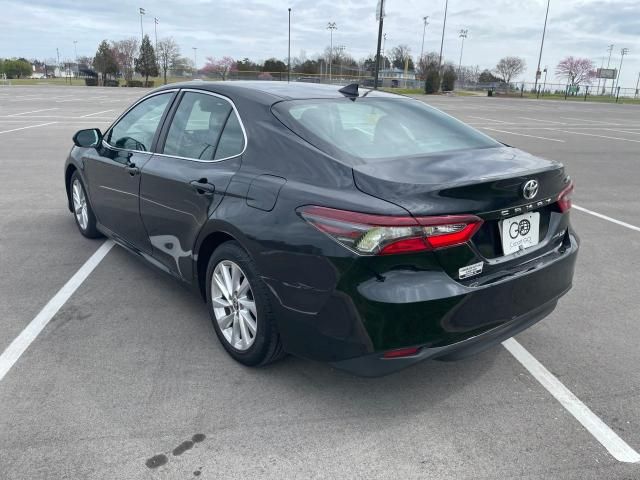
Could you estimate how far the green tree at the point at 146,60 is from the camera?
79.4 meters

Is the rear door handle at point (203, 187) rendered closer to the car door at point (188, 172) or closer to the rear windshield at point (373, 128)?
the car door at point (188, 172)

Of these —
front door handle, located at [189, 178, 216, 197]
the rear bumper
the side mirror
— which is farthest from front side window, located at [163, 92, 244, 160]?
the side mirror

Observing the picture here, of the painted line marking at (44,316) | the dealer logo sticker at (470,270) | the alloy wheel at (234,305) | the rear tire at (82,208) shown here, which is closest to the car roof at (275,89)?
the alloy wheel at (234,305)

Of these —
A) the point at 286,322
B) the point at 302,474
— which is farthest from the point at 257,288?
the point at 302,474

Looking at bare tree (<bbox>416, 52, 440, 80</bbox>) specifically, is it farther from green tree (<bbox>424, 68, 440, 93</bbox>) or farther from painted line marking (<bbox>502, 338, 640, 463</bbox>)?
painted line marking (<bbox>502, 338, 640, 463</bbox>)

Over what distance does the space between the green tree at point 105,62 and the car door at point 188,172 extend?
7561 centimetres

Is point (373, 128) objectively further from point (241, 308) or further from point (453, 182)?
point (241, 308)

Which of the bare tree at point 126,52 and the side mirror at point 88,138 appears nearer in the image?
the side mirror at point 88,138

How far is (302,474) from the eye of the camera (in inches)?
93.6

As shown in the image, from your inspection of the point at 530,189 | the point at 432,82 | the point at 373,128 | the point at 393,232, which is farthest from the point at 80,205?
the point at 432,82

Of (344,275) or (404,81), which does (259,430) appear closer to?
(344,275)

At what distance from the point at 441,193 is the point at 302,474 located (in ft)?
4.51

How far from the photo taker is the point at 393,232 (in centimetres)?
237

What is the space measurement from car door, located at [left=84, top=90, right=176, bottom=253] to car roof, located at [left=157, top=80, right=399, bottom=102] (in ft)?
1.64
